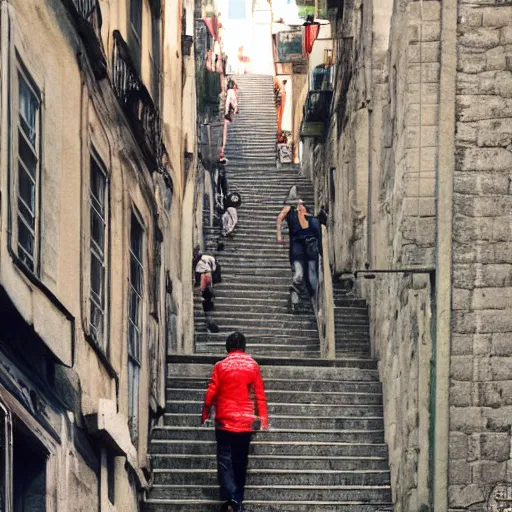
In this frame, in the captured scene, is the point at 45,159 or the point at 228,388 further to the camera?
the point at 228,388

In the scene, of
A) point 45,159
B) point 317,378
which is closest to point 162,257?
point 317,378

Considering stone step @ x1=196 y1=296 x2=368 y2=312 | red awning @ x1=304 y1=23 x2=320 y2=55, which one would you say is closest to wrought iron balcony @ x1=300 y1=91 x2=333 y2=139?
red awning @ x1=304 y1=23 x2=320 y2=55

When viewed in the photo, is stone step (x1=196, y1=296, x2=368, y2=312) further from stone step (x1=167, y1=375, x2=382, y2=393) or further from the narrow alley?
stone step (x1=167, y1=375, x2=382, y2=393)

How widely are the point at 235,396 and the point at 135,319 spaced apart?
1127 mm

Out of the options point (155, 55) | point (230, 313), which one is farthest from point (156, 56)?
point (230, 313)

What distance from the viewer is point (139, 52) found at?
16812mm

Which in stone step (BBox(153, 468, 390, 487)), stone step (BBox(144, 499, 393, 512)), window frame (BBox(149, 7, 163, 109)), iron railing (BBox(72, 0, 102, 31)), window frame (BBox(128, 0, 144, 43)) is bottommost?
stone step (BBox(144, 499, 393, 512))

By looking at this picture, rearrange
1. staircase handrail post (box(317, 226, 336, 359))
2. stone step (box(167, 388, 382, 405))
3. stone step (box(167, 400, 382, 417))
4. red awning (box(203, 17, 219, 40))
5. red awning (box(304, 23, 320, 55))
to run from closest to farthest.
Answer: stone step (box(167, 400, 382, 417)) → stone step (box(167, 388, 382, 405)) → staircase handrail post (box(317, 226, 336, 359)) → red awning (box(304, 23, 320, 55)) → red awning (box(203, 17, 219, 40))

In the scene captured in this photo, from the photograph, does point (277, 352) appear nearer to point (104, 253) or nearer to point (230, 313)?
point (230, 313)

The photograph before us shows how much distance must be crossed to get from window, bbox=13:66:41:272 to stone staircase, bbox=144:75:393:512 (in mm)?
4726

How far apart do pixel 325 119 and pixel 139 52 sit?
39.5ft

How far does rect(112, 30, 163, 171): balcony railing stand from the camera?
15.0 meters

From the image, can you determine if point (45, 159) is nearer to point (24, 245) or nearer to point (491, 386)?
point (24, 245)

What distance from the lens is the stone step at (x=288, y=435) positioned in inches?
661
